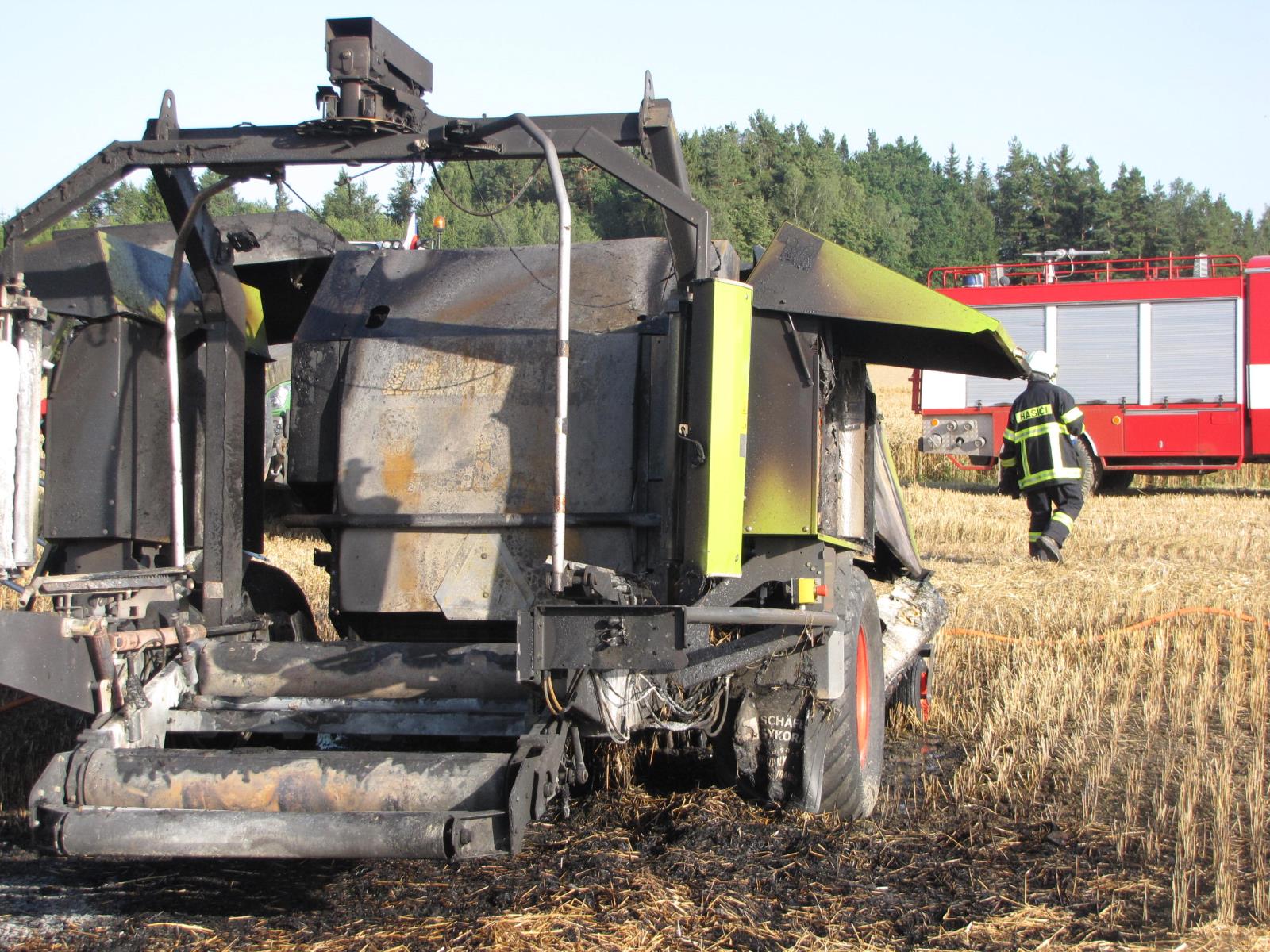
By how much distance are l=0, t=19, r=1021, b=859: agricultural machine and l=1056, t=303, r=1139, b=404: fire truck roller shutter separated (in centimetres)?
1506

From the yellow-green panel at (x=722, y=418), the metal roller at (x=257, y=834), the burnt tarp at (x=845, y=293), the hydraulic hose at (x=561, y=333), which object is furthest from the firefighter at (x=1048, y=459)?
the metal roller at (x=257, y=834)

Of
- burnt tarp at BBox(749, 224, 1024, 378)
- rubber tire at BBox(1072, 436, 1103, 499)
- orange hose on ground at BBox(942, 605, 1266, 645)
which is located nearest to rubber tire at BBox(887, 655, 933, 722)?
orange hose on ground at BBox(942, 605, 1266, 645)

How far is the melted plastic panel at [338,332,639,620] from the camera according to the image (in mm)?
4508

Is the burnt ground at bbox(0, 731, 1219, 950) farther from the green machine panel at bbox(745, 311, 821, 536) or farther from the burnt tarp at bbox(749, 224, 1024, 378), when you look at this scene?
the burnt tarp at bbox(749, 224, 1024, 378)

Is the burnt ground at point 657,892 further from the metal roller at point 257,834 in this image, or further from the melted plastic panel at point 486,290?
the melted plastic panel at point 486,290

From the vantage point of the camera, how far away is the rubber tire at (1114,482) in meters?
19.5

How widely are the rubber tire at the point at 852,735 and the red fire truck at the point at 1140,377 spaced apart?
13.8 meters

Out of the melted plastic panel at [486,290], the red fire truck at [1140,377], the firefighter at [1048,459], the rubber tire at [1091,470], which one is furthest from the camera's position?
the red fire truck at [1140,377]

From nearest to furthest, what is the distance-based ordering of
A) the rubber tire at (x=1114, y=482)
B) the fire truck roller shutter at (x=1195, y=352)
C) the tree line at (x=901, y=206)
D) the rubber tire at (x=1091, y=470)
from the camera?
1. the rubber tire at (x=1091, y=470)
2. the fire truck roller shutter at (x=1195, y=352)
3. the rubber tire at (x=1114, y=482)
4. the tree line at (x=901, y=206)

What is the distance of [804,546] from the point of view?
14.1 feet

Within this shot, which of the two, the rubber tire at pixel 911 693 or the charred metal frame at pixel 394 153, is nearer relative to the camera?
the charred metal frame at pixel 394 153

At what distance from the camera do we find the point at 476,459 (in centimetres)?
462

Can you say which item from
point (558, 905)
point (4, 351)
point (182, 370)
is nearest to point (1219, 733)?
point (558, 905)

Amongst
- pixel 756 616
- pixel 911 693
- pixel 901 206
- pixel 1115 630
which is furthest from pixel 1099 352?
pixel 901 206
